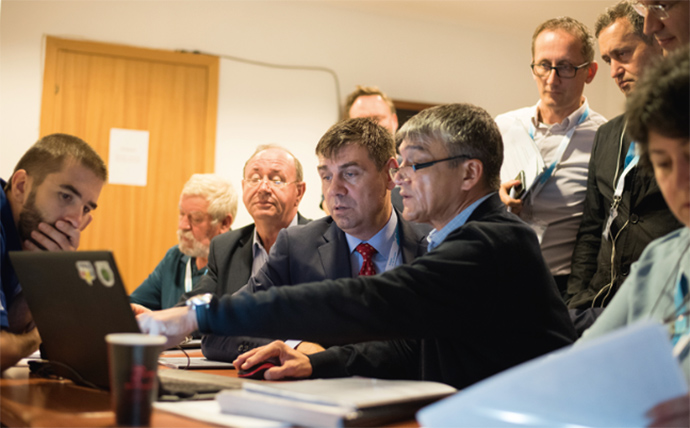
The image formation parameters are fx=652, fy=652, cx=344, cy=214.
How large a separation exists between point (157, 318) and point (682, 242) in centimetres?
100

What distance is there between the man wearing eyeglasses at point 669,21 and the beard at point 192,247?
8.02ft

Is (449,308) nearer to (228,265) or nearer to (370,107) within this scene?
(228,265)

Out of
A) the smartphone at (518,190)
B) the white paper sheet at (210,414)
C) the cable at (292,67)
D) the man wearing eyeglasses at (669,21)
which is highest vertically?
the cable at (292,67)

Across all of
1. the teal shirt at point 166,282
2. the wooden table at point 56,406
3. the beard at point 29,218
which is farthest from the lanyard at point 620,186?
the teal shirt at point 166,282

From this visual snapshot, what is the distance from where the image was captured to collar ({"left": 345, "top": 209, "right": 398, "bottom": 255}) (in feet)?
7.23

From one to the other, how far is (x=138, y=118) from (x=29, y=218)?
302 centimetres

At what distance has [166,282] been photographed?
3482 mm

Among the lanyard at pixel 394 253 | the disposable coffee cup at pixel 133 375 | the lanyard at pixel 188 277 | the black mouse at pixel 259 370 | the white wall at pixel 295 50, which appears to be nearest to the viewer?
the disposable coffee cup at pixel 133 375

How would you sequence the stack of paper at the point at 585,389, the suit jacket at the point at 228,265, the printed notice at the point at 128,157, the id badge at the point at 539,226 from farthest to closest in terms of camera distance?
the printed notice at the point at 128,157, the suit jacket at the point at 228,265, the id badge at the point at 539,226, the stack of paper at the point at 585,389

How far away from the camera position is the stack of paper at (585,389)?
796 mm

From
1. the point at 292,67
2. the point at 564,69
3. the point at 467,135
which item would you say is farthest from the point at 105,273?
the point at 292,67

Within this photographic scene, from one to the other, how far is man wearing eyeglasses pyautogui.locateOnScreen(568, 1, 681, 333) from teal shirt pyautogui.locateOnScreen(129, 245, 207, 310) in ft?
6.53

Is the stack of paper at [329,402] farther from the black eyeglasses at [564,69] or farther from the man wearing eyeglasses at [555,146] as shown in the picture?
the black eyeglasses at [564,69]

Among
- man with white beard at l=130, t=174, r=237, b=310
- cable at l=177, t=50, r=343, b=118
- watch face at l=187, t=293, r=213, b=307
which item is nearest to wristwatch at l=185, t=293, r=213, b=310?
watch face at l=187, t=293, r=213, b=307
